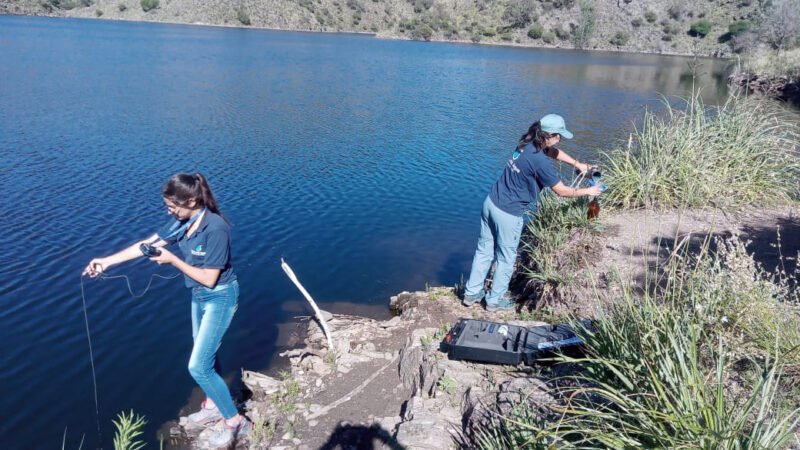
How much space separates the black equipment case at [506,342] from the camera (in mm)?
4715

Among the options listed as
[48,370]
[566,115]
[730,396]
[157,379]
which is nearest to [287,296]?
[157,379]

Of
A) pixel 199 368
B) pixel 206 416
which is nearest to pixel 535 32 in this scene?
pixel 206 416

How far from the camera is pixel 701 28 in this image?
60.4 metres

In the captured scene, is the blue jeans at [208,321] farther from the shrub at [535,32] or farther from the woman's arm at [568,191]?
the shrub at [535,32]

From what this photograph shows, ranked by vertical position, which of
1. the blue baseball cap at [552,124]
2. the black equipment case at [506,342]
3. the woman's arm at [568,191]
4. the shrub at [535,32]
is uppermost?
the blue baseball cap at [552,124]

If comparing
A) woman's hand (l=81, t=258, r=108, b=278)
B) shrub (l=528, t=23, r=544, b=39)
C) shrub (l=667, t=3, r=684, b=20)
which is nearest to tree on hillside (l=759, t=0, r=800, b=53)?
shrub (l=667, t=3, r=684, b=20)

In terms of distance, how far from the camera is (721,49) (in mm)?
55500

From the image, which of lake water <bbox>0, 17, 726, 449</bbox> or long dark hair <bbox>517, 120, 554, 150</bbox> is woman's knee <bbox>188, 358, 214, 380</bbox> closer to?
lake water <bbox>0, 17, 726, 449</bbox>

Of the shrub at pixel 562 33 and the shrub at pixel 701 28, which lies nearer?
the shrub at pixel 701 28

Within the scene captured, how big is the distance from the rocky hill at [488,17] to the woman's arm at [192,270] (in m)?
65.0

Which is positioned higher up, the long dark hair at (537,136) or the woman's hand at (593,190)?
the long dark hair at (537,136)

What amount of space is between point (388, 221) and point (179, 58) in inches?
1025

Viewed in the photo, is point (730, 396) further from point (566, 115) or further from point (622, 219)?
point (566, 115)

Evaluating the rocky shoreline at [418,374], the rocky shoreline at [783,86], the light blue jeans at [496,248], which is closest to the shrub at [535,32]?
the rocky shoreline at [783,86]
